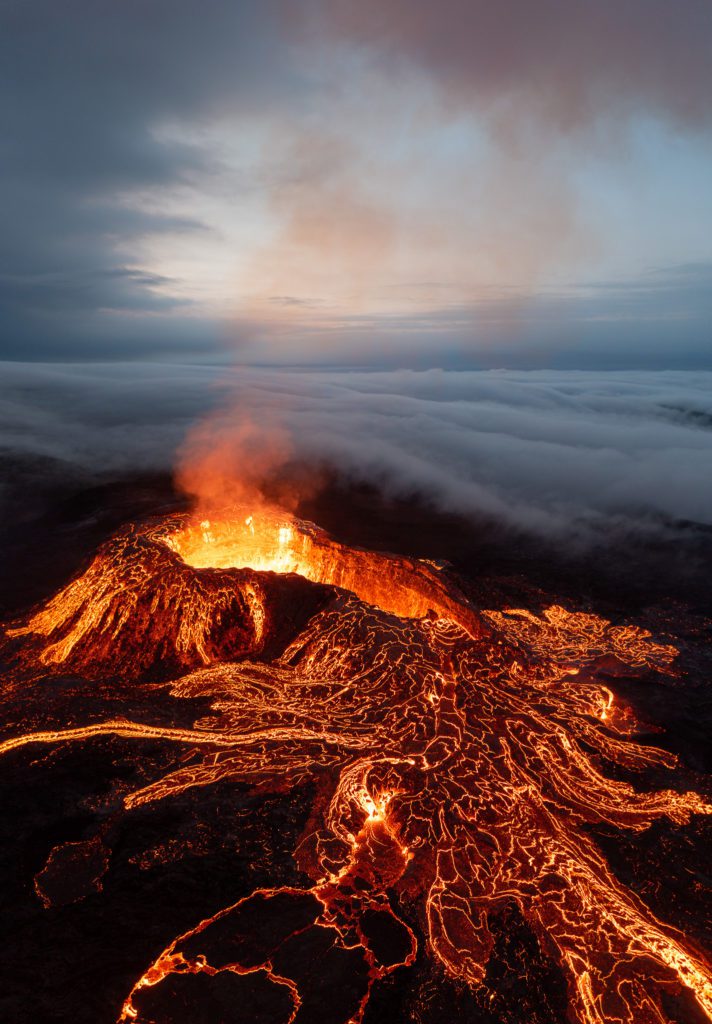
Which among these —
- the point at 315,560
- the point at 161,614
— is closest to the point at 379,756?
the point at 161,614

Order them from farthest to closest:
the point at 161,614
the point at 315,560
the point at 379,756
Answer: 1. the point at 315,560
2. the point at 161,614
3. the point at 379,756

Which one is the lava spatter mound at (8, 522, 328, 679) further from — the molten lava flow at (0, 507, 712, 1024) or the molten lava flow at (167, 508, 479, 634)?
the molten lava flow at (167, 508, 479, 634)

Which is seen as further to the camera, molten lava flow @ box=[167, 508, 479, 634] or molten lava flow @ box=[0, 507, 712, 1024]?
molten lava flow @ box=[167, 508, 479, 634]

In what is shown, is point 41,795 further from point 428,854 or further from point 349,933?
point 428,854

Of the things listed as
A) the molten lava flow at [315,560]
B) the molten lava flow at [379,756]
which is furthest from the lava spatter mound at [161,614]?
the molten lava flow at [315,560]

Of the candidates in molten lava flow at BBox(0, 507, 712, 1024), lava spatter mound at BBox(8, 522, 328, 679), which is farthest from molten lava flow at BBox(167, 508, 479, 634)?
lava spatter mound at BBox(8, 522, 328, 679)

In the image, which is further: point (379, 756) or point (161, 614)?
point (161, 614)

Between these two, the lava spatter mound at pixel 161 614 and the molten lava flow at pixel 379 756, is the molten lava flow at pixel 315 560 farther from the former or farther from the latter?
the lava spatter mound at pixel 161 614

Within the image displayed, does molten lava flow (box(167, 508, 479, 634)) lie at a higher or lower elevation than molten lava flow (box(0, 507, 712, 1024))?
higher

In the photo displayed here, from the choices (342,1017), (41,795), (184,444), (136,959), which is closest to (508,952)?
(342,1017)

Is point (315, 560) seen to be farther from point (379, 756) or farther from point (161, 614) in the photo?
point (379, 756)
